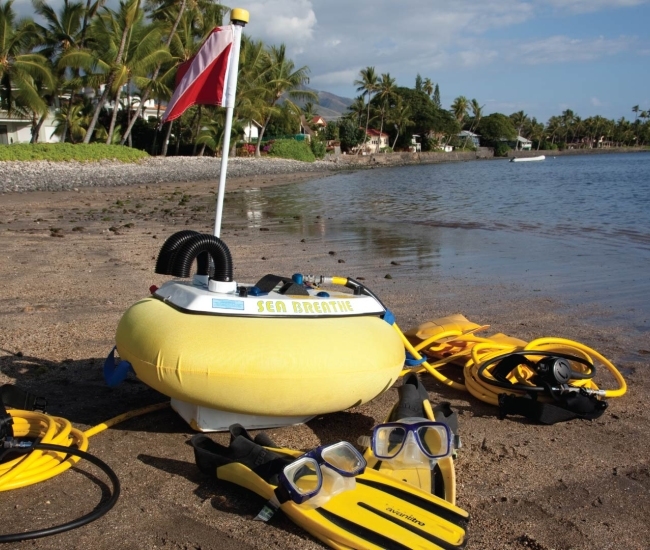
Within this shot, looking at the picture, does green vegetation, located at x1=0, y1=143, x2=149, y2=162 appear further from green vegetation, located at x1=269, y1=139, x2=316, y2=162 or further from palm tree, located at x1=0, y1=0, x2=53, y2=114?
green vegetation, located at x1=269, y1=139, x2=316, y2=162

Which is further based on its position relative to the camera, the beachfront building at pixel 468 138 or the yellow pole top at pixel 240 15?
the beachfront building at pixel 468 138

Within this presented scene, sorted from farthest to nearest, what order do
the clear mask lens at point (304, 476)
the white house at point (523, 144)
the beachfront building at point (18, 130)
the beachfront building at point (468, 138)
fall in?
the white house at point (523, 144) < the beachfront building at point (468, 138) < the beachfront building at point (18, 130) < the clear mask lens at point (304, 476)

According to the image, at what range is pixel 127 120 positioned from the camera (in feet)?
170

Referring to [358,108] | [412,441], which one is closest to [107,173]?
[412,441]

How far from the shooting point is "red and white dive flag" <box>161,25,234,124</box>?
5.11 meters

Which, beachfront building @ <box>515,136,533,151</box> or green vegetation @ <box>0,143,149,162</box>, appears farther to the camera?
beachfront building @ <box>515,136,533,151</box>

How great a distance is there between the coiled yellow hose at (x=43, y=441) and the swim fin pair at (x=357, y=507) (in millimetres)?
766

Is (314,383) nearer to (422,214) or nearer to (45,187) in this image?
(422,214)

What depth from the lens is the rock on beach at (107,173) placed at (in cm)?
2758

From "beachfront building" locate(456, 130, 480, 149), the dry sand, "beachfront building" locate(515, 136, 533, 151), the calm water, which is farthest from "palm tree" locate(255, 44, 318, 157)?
"beachfront building" locate(515, 136, 533, 151)

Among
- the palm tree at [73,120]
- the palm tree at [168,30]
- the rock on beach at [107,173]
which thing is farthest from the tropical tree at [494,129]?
the palm tree at [73,120]

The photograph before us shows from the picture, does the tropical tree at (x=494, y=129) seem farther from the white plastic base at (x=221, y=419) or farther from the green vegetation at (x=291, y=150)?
the white plastic base at (x=221, y=419)

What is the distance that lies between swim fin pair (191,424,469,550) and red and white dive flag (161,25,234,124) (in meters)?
2.98

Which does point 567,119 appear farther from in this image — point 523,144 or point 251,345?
point 251,345
